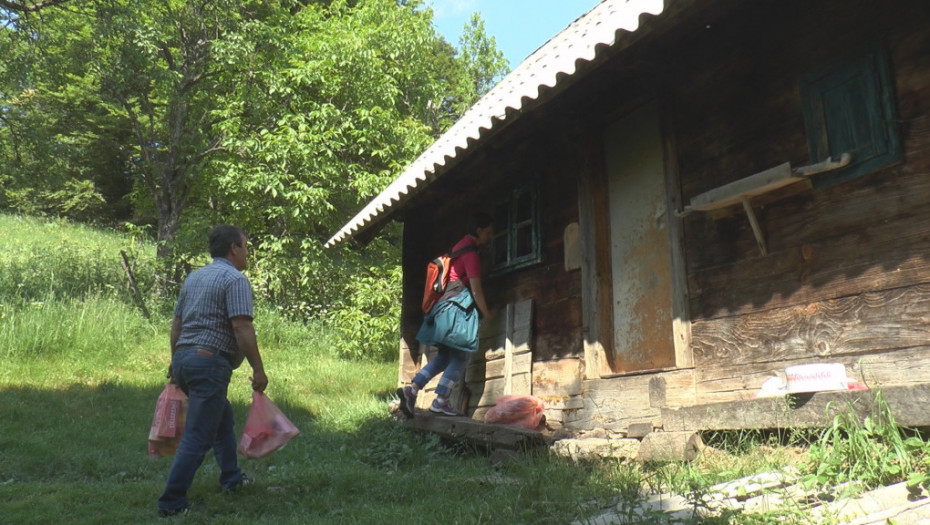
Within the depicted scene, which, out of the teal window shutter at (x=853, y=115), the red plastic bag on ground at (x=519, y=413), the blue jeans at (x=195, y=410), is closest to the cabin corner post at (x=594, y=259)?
the red plastic bag on ground at (x=519, y=413)

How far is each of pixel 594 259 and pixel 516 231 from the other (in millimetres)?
1334

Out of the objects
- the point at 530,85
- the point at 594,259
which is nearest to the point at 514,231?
the point at 594,259

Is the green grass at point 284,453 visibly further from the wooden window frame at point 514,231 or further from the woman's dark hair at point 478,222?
the woman's dark hair at point 478,222

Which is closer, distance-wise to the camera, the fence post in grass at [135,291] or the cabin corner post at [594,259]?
the cabin corner post at [594,259]

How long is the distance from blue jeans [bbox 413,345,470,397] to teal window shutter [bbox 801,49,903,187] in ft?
11.8

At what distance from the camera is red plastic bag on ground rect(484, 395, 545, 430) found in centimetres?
615

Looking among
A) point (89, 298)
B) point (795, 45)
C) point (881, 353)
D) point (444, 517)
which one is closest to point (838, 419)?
point (881, 353)

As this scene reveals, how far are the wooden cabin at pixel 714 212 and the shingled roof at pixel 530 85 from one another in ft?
0.08

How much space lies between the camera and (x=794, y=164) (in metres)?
4.33

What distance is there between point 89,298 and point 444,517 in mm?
10606

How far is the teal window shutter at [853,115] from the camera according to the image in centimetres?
386

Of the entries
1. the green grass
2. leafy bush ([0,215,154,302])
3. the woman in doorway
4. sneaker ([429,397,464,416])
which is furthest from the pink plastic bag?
leafy bush ([0,215,154,302])

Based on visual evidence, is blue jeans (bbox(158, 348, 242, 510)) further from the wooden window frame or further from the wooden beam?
the wooden window frame

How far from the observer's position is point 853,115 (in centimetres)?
405
